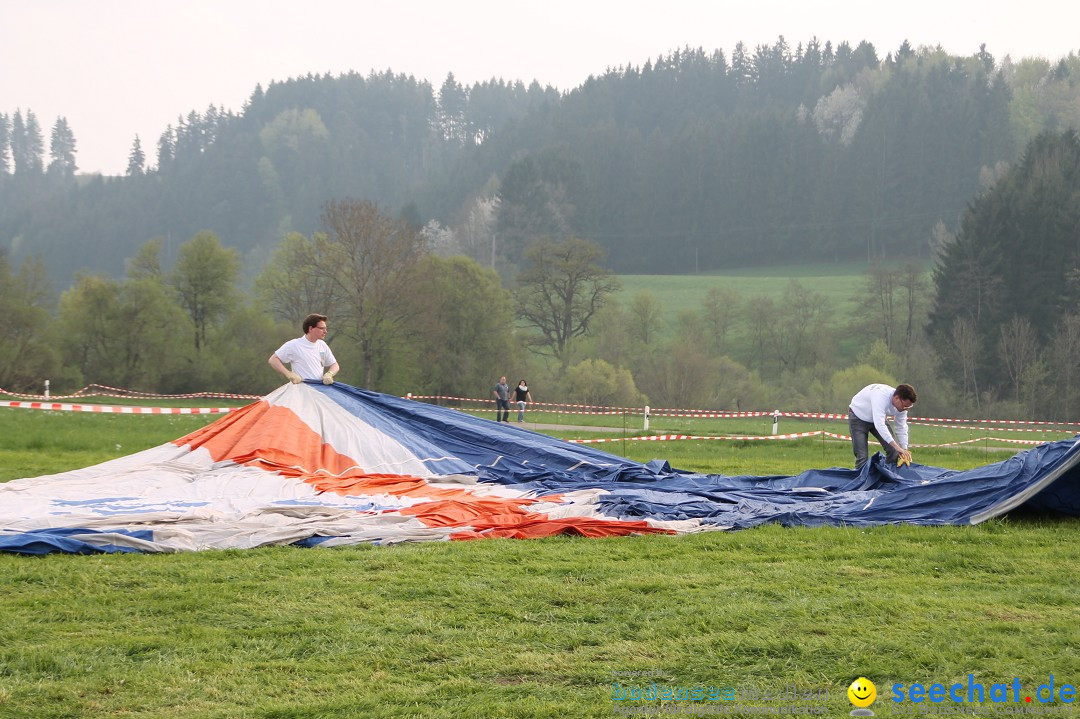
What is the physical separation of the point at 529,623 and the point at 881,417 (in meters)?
6.38

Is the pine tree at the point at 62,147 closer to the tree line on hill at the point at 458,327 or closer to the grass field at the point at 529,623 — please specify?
the tree line on hill at the point at 458,327

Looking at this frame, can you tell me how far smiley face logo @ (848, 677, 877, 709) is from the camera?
13.9 ft

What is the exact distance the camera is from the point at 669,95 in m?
114

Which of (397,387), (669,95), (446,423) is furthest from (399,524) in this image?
(669,95)

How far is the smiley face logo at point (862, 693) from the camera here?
13.9 feet

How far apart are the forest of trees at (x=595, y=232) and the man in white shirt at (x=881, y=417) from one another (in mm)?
34754

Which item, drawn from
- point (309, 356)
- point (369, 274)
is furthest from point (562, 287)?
point (309, 356)

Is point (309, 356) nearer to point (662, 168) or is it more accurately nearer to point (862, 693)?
point (862, 693)

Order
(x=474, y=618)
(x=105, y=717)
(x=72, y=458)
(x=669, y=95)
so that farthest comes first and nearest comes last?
(x=669, y=95) < (x=72, y=458) < (x=474, y=618) < (x=105, y=717)

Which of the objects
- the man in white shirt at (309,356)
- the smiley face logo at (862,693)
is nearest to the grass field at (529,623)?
the smiley face logo at (862,693)

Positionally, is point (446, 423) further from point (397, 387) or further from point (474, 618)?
point (397, 387)

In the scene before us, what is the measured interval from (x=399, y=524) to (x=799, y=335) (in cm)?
5606

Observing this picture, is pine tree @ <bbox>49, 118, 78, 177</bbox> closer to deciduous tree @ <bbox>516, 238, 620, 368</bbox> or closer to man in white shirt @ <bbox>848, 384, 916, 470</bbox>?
deciduous tree @ <bbox>516, 238, 620, 368</bbox>

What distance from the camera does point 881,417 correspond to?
1070 cm
